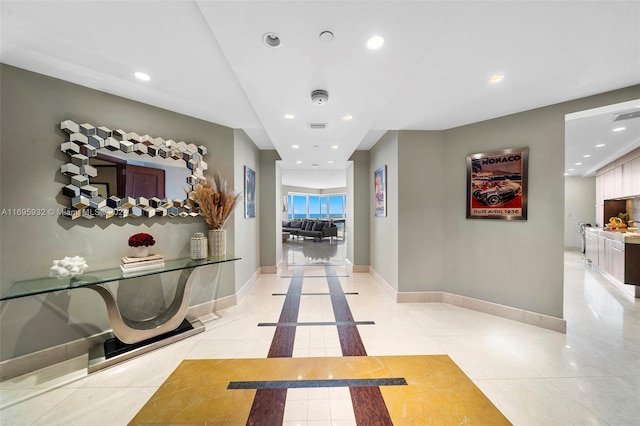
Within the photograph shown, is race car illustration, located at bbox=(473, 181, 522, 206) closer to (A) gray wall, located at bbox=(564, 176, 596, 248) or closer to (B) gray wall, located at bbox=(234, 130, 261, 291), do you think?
(B) gray wall, located at bbox=(234, 130, 261, 291)

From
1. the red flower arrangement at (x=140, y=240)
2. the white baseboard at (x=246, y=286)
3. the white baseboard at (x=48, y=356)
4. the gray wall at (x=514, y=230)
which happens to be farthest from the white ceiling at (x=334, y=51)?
the white baseboard at (x=246, y=286)

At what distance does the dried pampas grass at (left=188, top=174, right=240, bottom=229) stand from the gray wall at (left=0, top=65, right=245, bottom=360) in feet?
2.21

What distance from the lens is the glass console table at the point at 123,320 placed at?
6.21ft

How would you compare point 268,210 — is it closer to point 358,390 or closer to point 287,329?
point 287,329

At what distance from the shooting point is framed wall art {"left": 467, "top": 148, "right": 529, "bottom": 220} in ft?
9.86

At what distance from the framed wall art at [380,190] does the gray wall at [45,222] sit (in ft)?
12.2

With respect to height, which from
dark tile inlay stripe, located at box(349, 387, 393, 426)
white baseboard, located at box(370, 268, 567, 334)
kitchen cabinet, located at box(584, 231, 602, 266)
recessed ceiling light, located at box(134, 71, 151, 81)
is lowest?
dark tile inlay stripe, located at box(349, 387, 393, 426)

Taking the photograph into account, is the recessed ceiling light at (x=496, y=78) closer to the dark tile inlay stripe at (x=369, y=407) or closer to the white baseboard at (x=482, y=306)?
the white baseboard at (x=482, y=306)

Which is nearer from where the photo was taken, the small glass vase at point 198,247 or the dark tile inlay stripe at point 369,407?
the dark tile inlay stripe at point 369,407

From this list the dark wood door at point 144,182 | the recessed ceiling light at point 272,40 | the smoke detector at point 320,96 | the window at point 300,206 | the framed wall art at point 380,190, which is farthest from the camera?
the window at point 300,206

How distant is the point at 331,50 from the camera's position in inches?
67.0

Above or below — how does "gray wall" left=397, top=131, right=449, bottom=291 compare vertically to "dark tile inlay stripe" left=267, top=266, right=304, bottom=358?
above

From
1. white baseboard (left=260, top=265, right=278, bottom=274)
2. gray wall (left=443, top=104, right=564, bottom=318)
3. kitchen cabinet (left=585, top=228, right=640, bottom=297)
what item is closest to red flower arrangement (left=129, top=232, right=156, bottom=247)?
white baseboard (left=260, top=265, right=278, bottom=274)

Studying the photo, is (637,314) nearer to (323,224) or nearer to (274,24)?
(274,24)
